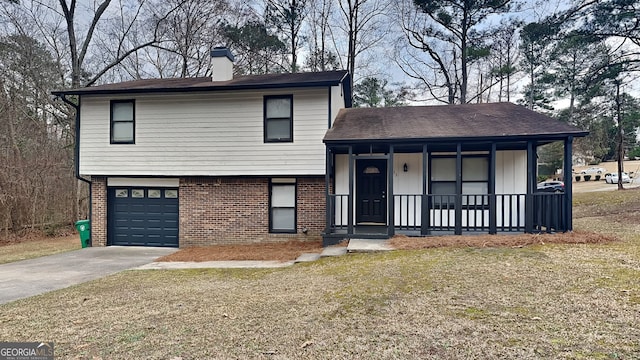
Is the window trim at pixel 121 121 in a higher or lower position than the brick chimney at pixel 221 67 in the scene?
lower

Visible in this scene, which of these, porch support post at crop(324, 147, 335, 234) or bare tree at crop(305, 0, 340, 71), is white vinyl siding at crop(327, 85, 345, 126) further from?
bare tree at crop(305, 0, 340, 71)

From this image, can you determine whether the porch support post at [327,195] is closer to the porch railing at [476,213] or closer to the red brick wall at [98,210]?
the porch railing at [476,213]

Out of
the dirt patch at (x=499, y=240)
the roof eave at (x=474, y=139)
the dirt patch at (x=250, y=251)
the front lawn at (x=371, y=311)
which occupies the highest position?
the roof eave at (x=474, y=139)

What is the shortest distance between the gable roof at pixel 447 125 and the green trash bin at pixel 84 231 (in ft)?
27.4

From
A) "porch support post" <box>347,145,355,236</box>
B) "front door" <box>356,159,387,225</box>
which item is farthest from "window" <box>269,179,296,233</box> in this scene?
"porch support post" <box>347,145,355,236</box>

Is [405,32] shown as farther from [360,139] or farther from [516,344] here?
[516,344]

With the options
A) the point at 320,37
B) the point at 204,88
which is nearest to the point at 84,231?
the point at 204,88

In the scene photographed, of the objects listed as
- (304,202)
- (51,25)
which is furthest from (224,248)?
(51,25)

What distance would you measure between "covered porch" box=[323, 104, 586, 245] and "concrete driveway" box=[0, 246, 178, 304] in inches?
201

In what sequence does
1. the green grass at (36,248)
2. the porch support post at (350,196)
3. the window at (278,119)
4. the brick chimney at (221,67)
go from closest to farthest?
the porch support post at (350,196) → the green grass at (36,248) → the window at (278,119) → the brick chimney at (221,67)

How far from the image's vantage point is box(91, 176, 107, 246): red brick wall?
11758 millimetres

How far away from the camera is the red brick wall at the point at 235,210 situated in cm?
1099

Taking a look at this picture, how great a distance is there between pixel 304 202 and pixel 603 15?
46.8 ft

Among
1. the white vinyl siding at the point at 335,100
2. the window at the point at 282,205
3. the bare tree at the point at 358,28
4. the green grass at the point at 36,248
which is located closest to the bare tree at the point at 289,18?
the bare tree at the point at 358,28
